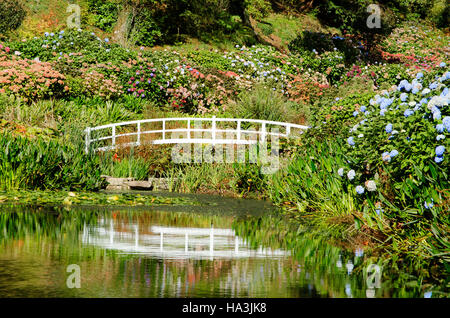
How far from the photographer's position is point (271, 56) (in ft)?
99.2

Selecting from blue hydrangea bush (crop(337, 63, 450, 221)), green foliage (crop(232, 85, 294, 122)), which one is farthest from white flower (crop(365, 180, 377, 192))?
green foliage (crop(232, 85, 294, 122))

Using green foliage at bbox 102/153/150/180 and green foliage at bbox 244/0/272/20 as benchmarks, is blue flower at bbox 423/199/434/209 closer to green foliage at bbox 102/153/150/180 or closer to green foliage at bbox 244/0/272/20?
green foliage at bbox 102/153/150/180

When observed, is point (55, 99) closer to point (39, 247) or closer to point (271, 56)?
point (271, 56)

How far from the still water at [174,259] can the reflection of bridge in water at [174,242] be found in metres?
0.01

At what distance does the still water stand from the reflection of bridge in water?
0.01m

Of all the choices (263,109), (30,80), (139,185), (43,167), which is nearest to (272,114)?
(263,109)

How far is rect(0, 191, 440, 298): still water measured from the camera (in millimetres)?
6156

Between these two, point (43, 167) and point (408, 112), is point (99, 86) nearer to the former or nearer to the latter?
point (43, 167)

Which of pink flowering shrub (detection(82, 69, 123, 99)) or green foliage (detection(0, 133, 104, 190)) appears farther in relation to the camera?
pink flowering shrub (detection(82, 69, 123, 99))

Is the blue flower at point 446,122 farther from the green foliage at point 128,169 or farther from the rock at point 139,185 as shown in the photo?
the green foliage at point 128,169

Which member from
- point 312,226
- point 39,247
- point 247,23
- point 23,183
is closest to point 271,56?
point 247,23

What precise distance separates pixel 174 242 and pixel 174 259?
4.19 ft

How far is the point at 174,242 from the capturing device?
8984mm

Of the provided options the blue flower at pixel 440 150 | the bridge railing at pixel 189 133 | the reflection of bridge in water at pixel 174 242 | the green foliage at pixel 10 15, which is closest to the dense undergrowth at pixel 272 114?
the blue flower at pixel 440 150
